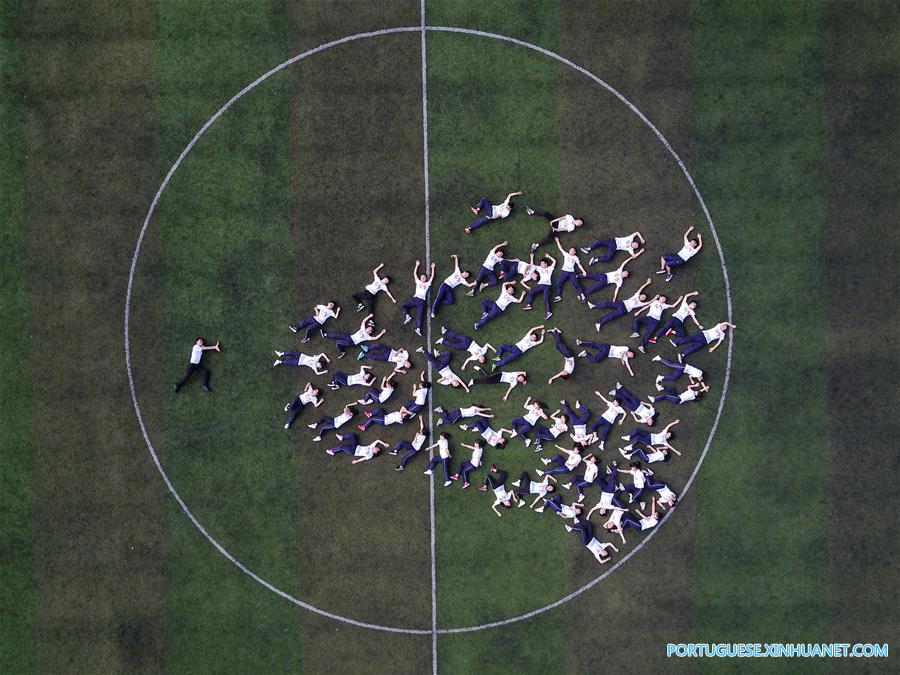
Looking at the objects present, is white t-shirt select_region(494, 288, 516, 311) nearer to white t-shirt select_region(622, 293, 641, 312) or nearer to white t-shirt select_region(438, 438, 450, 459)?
white t-shirt select_region(622, 293, 641, 312)

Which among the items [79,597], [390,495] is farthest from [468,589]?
[79,597]

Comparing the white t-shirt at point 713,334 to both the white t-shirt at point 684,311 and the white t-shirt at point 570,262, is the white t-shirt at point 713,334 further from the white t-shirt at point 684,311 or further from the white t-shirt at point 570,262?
the white t-shirt at point 570,262

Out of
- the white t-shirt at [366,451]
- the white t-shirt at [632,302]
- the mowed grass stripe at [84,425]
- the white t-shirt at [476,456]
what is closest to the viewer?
the white t-shirt at [632,302]

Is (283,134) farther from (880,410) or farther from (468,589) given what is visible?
(880,410)

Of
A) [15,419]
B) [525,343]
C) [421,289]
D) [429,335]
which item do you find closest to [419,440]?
[429,335]

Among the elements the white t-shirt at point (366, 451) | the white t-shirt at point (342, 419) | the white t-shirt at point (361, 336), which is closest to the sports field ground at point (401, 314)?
the white t-shirt at point (366, 451)
